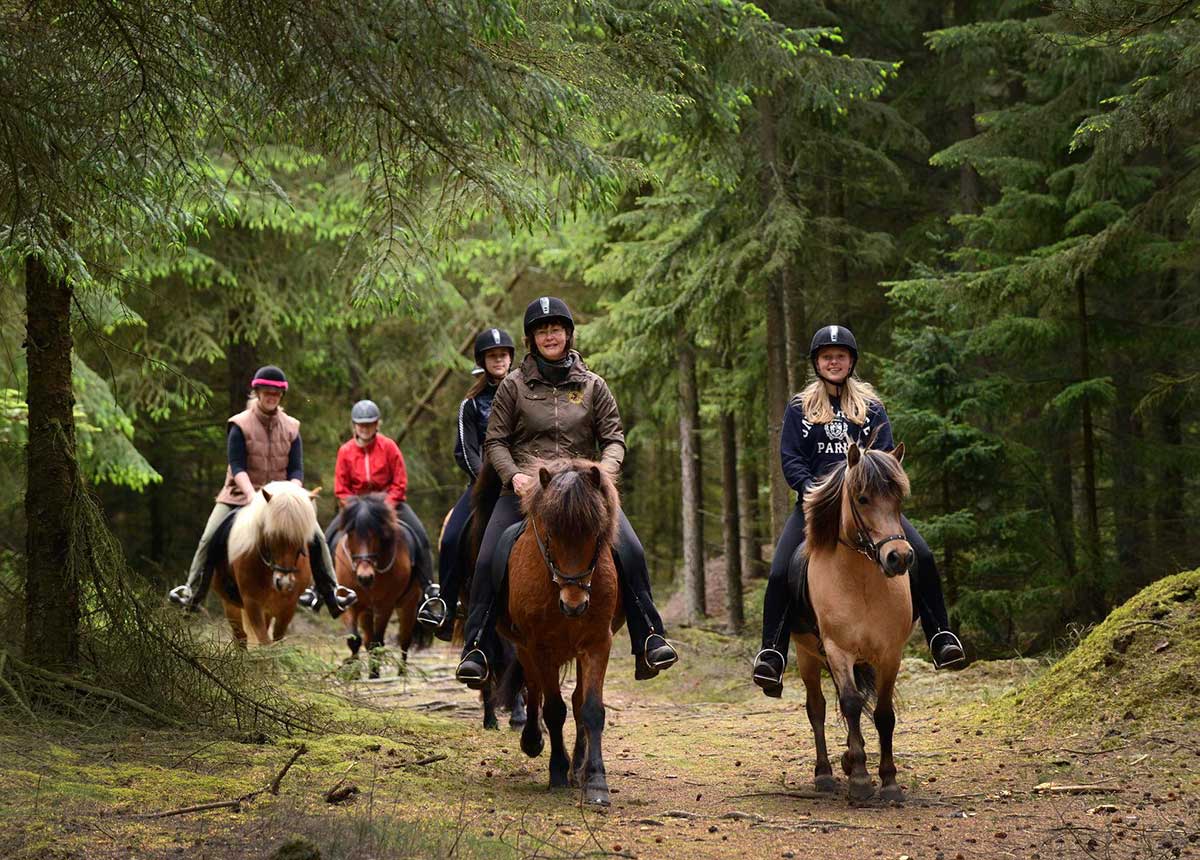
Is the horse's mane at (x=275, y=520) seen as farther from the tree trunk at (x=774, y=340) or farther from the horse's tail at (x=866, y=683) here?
the tree trunk at (x=774, y=340)

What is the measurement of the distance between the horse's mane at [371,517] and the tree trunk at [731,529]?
7.31 meters

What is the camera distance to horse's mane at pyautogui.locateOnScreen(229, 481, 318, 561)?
36.5 ft

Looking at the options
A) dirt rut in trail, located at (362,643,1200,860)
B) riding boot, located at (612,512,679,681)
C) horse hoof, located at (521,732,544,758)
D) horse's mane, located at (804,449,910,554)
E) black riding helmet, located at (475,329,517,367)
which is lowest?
dirt rut in trail, located at (362,643,1200,860)

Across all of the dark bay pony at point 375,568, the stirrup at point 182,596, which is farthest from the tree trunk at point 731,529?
the stirrup at point 182,596

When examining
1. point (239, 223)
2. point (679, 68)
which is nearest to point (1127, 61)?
point (679, 68)

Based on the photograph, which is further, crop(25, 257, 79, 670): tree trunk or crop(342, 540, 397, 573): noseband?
crop(342, 540, 397, 573): noseband

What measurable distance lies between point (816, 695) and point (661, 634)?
1.25 m

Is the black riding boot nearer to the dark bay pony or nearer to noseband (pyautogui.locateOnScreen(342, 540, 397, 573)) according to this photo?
the dark bay pony

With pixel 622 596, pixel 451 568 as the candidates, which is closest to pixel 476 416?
pixel 451 568

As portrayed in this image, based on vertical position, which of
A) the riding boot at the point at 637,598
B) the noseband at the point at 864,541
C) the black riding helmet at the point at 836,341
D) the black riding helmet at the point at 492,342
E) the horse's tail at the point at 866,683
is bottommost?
the horse's tail at the point at 866,683

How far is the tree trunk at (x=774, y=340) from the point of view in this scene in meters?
14.5

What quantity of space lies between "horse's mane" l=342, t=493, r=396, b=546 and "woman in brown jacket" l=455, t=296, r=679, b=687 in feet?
16.9

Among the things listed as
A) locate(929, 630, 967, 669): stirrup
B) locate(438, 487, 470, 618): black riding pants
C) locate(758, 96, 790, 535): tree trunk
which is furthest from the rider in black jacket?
locate(758, 96, 790, 535): tree trunk

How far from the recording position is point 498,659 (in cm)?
770
